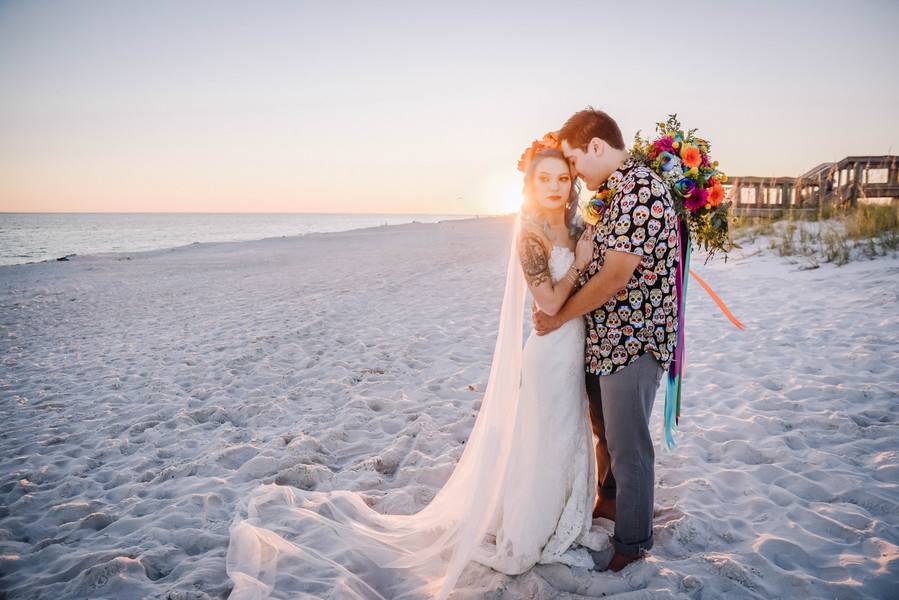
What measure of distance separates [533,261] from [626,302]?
548mm

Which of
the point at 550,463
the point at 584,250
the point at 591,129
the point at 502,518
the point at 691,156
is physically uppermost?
the point at 591,129

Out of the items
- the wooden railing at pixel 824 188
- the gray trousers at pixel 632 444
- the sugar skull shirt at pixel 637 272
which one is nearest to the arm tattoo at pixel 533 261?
the sugar skull shirt at pixel 637 272

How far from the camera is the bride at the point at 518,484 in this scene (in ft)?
9.03

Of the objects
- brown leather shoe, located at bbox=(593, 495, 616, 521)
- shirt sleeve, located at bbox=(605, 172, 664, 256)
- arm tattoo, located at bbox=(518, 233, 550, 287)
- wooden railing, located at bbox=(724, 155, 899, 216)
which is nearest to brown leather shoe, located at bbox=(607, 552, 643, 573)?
brown leather shoe, located at bbox=(593, 495, 616, 521)

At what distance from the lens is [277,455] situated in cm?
444

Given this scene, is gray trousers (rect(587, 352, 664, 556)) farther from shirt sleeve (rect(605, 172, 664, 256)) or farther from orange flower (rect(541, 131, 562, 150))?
orange flower (rect(541, 131, 562, 150))

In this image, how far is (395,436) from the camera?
4.75m

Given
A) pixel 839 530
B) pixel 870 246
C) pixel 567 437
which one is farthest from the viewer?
pixel 870 246

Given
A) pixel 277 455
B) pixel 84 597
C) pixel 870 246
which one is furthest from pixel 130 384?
pixel 870 246

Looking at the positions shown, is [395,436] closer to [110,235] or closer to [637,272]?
[637,272]

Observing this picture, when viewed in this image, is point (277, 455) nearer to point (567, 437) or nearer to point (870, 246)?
point (567, 437)

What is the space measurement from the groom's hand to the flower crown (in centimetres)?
89

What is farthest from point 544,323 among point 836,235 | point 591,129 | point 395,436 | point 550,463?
point 836,235

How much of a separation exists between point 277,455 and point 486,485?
232 cm
